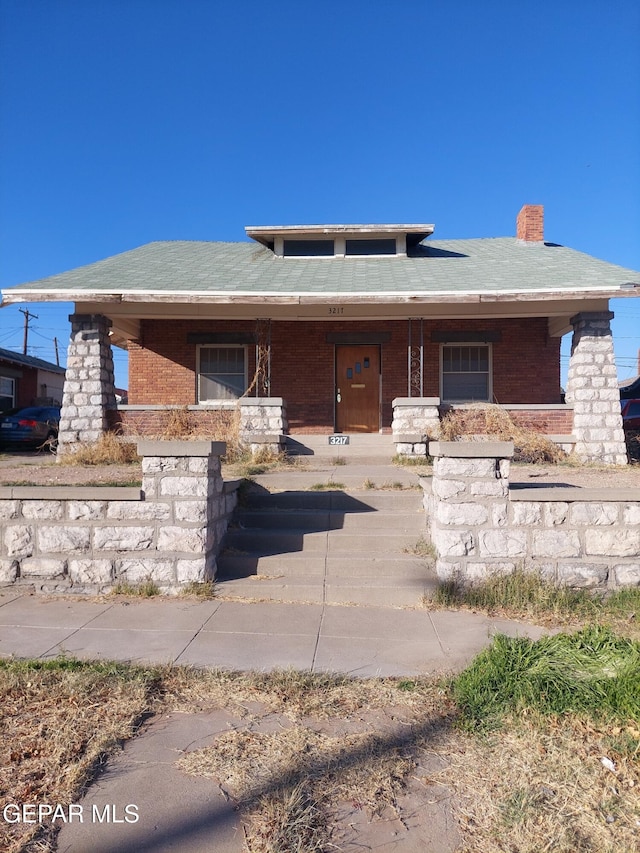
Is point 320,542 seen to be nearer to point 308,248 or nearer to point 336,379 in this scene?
point 336,379

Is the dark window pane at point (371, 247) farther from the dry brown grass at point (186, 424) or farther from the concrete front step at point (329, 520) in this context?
the concrete front step at point (329, 520)

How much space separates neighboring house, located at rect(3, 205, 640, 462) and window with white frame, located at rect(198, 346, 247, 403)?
35 millimetres

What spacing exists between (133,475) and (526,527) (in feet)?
17.3

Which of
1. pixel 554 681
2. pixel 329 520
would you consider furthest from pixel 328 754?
pixel 329 520

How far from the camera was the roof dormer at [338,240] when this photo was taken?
14945 mm

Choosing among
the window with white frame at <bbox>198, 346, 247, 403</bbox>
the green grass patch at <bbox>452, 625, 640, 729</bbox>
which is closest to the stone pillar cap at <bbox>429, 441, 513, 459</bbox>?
the green grass patch at <bbox>452, 625, 640, 729</bbox>

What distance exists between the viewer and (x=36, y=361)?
94.5 ft

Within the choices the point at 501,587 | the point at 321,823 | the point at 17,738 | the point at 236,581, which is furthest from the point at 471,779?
the point at 236,581

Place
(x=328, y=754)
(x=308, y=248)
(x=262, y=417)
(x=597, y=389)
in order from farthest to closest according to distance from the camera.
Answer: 1. (x=308, y=248)
2. (x=597, y=389)
3. (x=262, y=417)
4. (x=328, y=754)

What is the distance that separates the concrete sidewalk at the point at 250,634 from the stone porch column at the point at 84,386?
708 cm

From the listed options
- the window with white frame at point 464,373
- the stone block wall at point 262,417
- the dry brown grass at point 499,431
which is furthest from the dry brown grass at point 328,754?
the window with white frame at point 464,373

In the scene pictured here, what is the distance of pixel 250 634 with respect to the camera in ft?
14.9

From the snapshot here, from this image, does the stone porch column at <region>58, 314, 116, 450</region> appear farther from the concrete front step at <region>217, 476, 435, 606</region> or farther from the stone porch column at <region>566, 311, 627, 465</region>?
the stone porch column at <region>566, 311, 627, 465</region>

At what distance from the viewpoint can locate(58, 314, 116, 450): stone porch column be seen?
1213 centimetres
